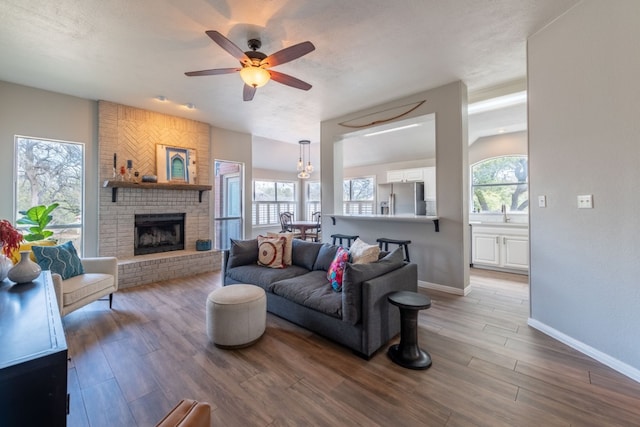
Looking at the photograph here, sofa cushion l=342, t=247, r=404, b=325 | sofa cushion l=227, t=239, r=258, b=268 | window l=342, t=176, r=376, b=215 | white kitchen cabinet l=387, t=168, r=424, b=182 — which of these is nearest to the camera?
sofa cushion l=342, t=247, r=404, b=325

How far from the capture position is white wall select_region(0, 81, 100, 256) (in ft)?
11.9

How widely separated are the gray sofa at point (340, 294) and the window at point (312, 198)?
243 inches

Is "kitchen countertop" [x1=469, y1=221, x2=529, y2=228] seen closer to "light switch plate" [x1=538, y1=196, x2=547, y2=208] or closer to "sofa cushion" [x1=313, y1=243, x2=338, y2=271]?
"light switch plate" [x1=538, y1=196, x2=547, y2=208]

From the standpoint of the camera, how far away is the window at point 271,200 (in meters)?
8.55

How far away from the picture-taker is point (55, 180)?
4.07m

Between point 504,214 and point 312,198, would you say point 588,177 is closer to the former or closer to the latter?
point 504,214

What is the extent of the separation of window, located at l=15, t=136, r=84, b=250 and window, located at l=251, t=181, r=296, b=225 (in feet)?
15.1

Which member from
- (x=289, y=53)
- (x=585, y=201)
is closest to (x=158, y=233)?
(x=289, y=53)

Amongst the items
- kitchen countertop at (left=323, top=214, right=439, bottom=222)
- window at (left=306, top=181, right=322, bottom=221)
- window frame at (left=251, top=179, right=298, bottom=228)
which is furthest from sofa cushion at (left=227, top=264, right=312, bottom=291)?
window at (left=306, top=181, right=322, bottom=221)

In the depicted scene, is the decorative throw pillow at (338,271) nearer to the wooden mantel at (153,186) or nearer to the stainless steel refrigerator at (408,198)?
the wooden mantel at (153,186)

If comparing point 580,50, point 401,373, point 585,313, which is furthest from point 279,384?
point 580,50

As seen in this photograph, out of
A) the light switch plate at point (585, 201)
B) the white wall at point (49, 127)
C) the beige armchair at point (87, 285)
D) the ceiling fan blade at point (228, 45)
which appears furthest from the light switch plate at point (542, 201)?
→ the white wall at point (49, 127)

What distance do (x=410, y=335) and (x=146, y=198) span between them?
189 inches

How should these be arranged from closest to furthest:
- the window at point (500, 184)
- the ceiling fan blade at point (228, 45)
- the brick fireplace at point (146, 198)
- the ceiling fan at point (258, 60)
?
1. the ceiling fan blade at point (228, 45)
2. the ceiling fan at point (258, 60)
3. the brick fireplace at point (146, 198)
4. the window at point (500, 184)
